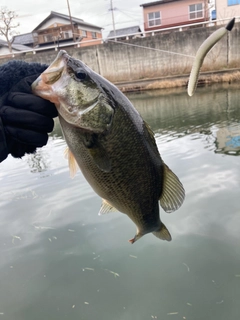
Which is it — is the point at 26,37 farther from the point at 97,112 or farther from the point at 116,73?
the point at 97,112

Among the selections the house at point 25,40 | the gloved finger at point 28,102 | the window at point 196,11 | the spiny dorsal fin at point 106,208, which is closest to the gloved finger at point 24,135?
the gloved finger at point 28,102

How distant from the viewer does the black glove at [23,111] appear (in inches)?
73.4

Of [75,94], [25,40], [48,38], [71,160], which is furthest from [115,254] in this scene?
[25,40]

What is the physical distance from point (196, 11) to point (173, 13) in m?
2.78

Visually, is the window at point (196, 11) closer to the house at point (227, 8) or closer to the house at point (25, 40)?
the house at point (227, 8)

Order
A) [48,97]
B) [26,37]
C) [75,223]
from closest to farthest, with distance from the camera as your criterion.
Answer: [48,97] < [75,223] < [26,37]

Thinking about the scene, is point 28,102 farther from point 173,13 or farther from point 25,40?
point 25,40

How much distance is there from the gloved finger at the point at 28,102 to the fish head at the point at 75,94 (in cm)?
6

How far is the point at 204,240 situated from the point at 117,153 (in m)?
3.25

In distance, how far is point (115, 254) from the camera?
4.50 meters

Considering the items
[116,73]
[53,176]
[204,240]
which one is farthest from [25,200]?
[116,73]

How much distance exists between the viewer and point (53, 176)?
7.98m

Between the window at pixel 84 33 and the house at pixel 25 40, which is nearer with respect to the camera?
the window at pixel 84 33

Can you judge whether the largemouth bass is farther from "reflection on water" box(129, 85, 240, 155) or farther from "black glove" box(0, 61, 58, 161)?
"reflection on water" box(129, 85, 240, 155)
